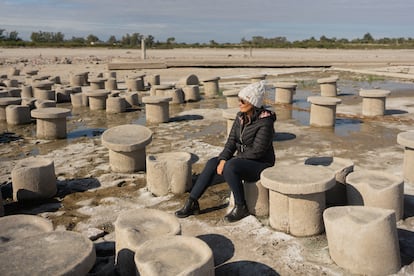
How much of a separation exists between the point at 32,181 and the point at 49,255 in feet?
9.40

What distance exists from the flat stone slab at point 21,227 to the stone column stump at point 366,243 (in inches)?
114

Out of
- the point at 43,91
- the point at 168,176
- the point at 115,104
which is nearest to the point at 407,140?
the point at 168,176

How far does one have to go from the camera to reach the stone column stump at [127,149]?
7.02m

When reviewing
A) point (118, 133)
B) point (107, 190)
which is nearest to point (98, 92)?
point (118, 133)

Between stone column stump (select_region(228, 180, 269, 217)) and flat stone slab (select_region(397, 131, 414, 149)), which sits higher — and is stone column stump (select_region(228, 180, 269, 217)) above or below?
below

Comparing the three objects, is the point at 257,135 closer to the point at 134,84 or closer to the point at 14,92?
the point at 14,92

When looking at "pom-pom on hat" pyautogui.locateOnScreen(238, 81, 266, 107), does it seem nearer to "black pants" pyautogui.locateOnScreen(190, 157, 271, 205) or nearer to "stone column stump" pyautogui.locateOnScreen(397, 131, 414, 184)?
"black pants" pyautogui.locateOnScreen(190, 157, 271, 205)

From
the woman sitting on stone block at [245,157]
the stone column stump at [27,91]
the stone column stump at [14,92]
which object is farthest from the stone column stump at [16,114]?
the woman sitting on stone block at [245,157]

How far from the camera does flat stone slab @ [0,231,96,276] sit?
3.42 m

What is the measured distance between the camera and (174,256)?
3781mm

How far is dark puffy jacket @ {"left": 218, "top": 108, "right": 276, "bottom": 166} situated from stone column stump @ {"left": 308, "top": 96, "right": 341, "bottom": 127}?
16.2ft

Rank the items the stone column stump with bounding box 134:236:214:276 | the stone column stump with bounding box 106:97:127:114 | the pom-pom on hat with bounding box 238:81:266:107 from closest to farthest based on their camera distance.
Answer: the stone column stump with bounding box 134:236:214:276
the pom-pom on hat with bounding box 238:81:266:107
the stone column stump with bounding box 106:97:127:114

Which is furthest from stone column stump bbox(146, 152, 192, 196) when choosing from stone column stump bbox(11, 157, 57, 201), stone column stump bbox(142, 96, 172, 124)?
stone column stump bbox(142, 96, 172, 124)

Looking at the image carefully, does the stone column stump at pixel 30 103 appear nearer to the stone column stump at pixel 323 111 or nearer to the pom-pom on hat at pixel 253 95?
the stone column stump at pixel 323 111
